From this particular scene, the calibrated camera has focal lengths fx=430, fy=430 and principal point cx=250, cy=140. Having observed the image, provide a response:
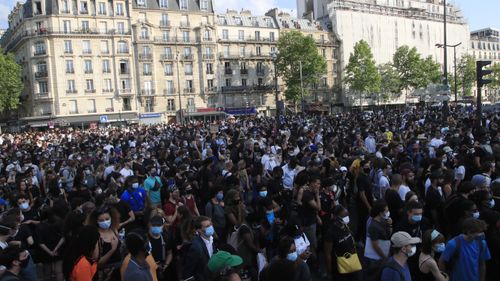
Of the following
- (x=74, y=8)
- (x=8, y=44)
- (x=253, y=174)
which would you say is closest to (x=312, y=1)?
(x=74, y=8)

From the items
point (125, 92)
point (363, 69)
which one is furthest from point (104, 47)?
point (363, 69)

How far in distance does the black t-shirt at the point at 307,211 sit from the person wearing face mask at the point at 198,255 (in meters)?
1.90

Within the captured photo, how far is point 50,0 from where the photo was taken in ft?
161

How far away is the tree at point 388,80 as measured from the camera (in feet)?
218

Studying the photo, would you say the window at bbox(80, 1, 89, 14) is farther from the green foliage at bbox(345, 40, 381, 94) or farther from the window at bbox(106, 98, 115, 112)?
the green foliage at bbox(345, 40, 381, 94)

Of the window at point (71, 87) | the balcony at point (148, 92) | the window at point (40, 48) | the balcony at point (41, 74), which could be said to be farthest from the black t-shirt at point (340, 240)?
the window at point (40, 48)

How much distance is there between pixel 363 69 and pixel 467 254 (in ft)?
194

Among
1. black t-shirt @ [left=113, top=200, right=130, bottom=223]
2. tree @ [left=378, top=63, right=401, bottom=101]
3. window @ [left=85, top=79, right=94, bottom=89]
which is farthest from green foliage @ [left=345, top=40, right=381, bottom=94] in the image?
black t-shirt @ [left=113, top=200, right=130, bottom=223]

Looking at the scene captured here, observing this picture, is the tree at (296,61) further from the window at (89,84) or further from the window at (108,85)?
the window at (89,84)

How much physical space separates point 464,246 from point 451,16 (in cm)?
8494

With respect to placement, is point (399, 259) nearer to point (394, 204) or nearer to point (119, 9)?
point (394, 204)

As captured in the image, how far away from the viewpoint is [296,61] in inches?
2213

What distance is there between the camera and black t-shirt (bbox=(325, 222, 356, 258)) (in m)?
5.32

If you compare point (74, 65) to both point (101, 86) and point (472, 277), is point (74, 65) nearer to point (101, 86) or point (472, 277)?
point (101, 86)
